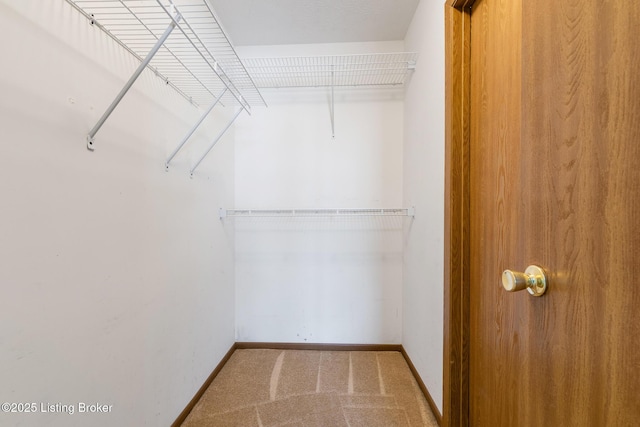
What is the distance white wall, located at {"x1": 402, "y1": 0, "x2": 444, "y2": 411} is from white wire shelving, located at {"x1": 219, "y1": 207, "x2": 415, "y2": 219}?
18cm

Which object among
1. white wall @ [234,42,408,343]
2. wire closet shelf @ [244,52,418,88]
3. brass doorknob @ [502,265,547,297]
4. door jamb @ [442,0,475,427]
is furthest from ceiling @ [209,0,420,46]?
brass doorknob @ [502,265,547,297]

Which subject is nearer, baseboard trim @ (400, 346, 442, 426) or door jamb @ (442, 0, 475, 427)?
door jamb @ (442, 0, 475, 427)

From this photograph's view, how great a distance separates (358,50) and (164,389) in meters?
2.61

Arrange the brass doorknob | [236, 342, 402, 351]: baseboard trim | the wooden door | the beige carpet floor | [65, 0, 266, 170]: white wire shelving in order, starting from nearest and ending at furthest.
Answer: the wooden door, the brass doorknob, [65, 0, 266, 170]: white wire shelving, the beige carpet floor, [236, 342, 402, 351]: baseboard trim

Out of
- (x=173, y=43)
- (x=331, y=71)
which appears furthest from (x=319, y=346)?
(x=173, y=43)

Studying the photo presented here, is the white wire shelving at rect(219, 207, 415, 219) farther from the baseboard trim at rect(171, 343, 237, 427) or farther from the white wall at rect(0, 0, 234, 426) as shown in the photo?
the baseboard trim at rect(171, 343, 237, 427)

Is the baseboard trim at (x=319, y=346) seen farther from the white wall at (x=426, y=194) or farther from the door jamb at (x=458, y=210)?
the door jamb at (x=458, y=210)

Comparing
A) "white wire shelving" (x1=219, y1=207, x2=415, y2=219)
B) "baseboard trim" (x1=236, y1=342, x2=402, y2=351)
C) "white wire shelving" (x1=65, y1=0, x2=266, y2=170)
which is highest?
"white wire shelving" (x1=65, y1=0, x2=266, y2=170)

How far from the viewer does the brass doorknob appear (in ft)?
2.14

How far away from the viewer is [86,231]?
2.85 feet

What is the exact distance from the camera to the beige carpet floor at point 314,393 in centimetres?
144

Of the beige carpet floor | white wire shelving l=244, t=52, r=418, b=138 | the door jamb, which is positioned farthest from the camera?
white wire shelving l=244, t=52, r=418, b=138

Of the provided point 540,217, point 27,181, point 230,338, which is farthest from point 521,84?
point 230,338

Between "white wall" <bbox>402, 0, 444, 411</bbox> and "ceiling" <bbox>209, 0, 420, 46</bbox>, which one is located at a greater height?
"ceiling" <bbox>209, 0, 420, 46</bbox>
